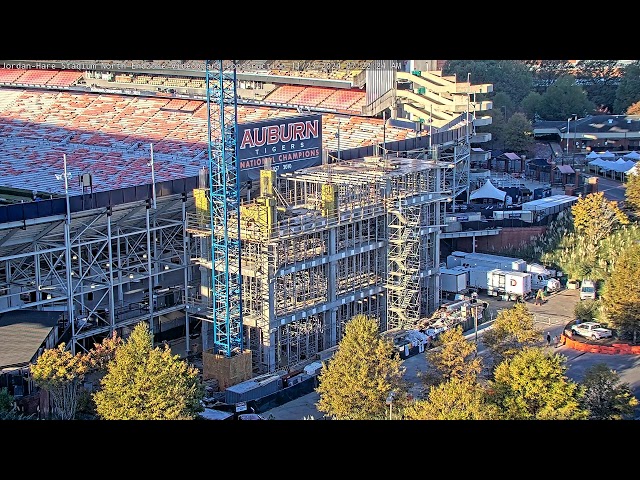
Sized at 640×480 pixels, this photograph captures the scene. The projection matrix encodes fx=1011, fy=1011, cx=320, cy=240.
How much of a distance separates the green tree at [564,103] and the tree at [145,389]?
51459 millimetres

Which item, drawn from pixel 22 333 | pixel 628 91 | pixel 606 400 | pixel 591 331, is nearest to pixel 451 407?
pixel 606 400

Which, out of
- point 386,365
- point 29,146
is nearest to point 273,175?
point 386,365

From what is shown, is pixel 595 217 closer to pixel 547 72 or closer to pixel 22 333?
pixel 22 333

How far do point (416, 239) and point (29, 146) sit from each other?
26.5 meters

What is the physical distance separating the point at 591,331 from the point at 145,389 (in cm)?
1381

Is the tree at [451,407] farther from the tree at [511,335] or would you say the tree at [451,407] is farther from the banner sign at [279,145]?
the banner sign at [279,145]

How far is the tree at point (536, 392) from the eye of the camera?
19219 mm

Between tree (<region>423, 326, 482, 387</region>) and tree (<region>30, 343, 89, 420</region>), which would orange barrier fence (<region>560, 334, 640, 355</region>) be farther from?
tree (<region>30, 343, 89, 420</region>)

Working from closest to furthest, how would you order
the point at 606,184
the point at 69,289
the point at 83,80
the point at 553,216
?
the point at 69,289, the point at 553,216, the point at 606,184, the point at 83,80

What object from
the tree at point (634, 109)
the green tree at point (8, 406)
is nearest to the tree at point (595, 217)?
the green tree at point (8, 406)

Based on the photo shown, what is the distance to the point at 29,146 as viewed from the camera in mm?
48938
